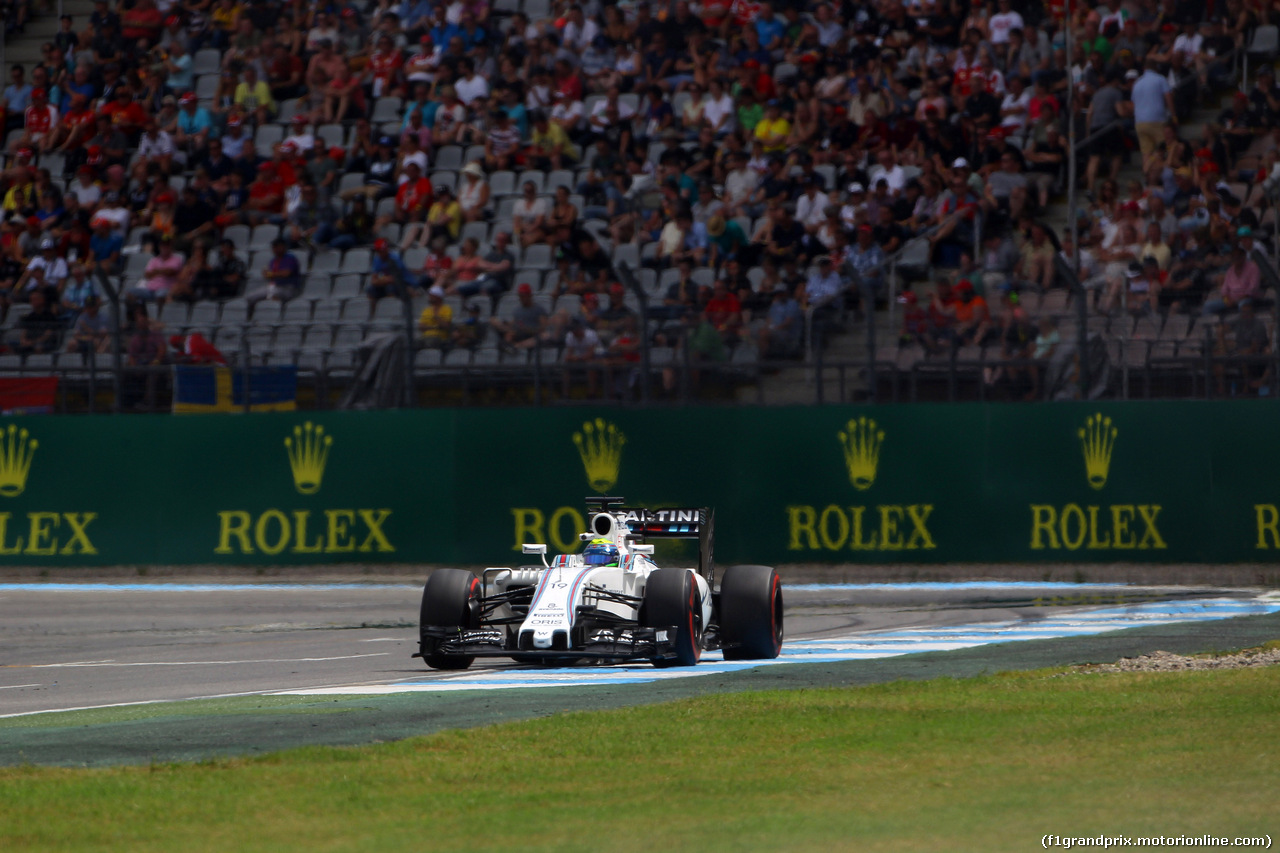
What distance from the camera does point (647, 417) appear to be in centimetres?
2072

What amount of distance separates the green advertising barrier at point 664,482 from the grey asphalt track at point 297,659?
1174 millimetres

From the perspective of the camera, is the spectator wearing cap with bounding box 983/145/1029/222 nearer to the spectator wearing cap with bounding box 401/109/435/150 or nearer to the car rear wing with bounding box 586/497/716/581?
the spectator wearing cap with bounding box 401/109/435/150

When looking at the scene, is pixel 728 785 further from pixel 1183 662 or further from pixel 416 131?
pixel 416 131

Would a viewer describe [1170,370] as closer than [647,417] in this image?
Yes

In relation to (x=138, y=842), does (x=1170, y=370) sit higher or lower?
higher

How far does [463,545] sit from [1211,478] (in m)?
8.82

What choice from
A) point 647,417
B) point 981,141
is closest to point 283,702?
point 647,417

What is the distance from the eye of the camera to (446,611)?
463 inches

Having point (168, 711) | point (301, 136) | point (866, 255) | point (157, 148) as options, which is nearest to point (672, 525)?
point (168, 711)

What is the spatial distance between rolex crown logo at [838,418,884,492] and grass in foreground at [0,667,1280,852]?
36.4ft

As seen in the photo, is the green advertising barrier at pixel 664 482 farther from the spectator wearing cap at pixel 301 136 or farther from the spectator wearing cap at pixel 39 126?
the spectator wearing cap at pixel 39 126

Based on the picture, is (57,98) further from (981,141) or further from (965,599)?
(965,599)

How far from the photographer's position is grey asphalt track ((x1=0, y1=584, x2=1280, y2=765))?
27.6 feet

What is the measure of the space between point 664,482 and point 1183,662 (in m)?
10.5
